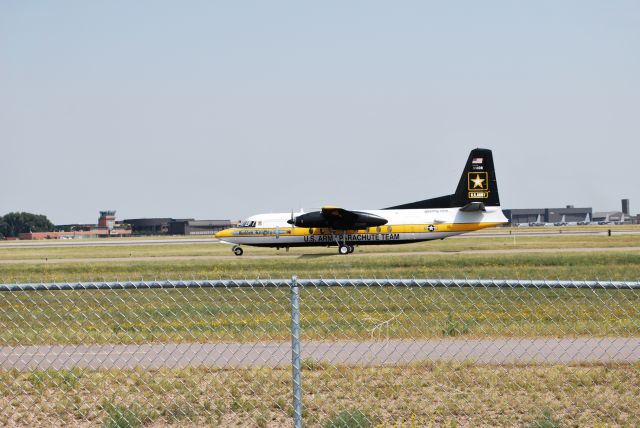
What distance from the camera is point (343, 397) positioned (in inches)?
353

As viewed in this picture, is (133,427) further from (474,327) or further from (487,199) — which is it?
Result: (487,199)

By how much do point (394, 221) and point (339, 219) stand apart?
3642 mm

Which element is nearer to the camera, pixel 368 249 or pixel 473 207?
pixel 473 207

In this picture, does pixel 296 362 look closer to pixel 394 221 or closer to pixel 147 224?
pixel 394 221

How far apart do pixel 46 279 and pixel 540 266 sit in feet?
76.8

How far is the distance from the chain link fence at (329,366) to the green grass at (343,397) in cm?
3

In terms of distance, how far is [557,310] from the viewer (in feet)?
55.6

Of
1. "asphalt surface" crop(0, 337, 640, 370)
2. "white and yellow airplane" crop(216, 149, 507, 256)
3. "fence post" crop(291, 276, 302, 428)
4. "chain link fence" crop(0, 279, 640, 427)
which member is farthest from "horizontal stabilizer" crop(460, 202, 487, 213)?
"fence post" crop(291, 276, 302, 428)

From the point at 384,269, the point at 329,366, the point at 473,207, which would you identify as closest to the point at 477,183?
the point at 473,207

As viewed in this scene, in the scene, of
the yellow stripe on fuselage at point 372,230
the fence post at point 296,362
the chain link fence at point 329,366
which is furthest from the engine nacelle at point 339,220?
the fence post at point 296,362

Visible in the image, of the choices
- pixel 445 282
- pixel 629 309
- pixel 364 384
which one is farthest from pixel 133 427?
pixel 629 309

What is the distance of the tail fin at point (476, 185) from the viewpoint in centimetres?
4566

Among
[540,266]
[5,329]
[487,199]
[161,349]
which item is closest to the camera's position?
[161,349]

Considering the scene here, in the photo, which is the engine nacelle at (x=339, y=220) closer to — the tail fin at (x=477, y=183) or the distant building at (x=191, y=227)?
the tail fin at (x=477, y=183)
